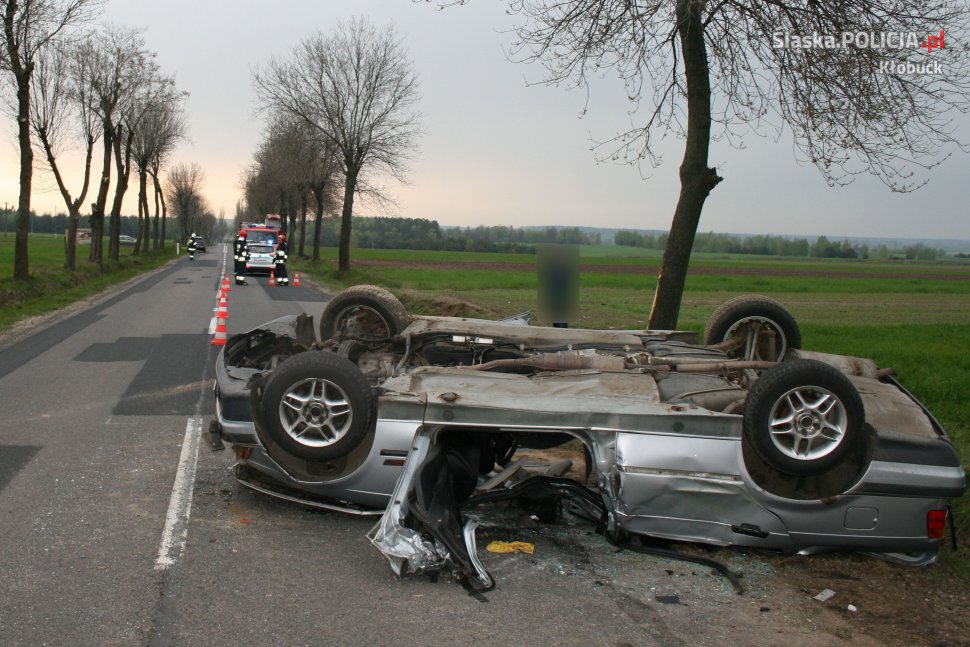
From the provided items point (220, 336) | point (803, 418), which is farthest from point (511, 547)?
point (220, 336)

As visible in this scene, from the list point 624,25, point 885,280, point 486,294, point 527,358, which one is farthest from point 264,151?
point 527,358

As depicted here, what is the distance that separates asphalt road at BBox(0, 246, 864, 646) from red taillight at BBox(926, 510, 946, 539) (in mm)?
955

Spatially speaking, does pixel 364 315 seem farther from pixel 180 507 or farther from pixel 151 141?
pixel 151 141

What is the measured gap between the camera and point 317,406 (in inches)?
201

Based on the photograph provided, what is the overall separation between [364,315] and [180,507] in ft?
7.90

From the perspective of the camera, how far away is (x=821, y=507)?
15.4ft

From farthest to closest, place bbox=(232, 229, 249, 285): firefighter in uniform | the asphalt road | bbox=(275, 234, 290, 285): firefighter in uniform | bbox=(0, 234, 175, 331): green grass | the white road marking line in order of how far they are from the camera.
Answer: bbox=(232, 229, 249, 285): firefighter in uniform < bbox=(275, 234, 290, 285): firefighter in uniform < bbox=(0, 234, 175, 331): green grass < the white road marking line < the asphalt road

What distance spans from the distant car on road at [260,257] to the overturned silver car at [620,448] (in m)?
30.2

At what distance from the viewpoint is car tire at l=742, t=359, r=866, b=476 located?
464 centimetres

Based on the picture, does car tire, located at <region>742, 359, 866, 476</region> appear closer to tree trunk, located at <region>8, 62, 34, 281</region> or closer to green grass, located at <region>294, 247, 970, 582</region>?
green grass, located at <region>294, 247, 970, 582</region>

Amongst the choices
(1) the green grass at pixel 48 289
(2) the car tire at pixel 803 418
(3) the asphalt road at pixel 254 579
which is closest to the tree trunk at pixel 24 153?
(1) the green grass at pixel 48 289

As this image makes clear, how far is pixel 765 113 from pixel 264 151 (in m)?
59.1

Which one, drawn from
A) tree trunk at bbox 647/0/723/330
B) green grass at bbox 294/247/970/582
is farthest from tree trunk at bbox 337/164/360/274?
tree trunk at bbox 647/0/723/330

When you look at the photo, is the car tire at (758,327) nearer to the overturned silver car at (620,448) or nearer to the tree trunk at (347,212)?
the overturned silver car at (620,448)
